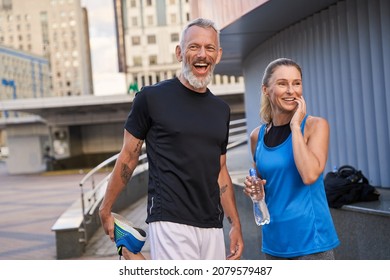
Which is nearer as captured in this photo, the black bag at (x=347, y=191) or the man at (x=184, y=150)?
the man at (x=184, y=150)

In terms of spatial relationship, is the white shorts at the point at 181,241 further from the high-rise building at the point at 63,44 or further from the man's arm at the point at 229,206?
the high-rise building at the point at 63,44

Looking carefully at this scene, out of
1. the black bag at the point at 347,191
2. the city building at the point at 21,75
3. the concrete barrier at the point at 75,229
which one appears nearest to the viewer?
the black bag at the point at 347,191

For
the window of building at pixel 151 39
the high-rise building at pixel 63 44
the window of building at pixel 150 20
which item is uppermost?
the high-rise building at pixel 63 44

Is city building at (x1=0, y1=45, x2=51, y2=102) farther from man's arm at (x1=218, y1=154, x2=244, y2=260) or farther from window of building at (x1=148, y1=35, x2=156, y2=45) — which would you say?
man's arm at (x1=218, y1=154, x2=244, y2=260)

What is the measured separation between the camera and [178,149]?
263 centimetres

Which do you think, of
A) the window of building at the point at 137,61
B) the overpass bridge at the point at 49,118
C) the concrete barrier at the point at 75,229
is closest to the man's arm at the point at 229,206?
the concrete barrier at the point at 75,229

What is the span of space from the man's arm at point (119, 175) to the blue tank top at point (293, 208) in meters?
0.64

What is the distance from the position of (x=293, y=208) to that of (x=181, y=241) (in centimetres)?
55

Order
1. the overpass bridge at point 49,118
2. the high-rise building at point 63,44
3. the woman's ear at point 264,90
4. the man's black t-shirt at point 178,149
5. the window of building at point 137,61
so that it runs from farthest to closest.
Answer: the high-rise building at point 63,44, the window of building at point 137,61, the overpass bridge at point 49,118, the woman's ear at point 264,90, the man's black t-shirt at point 178,149

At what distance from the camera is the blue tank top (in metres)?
2.69

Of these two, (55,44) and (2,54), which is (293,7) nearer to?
(2,54)

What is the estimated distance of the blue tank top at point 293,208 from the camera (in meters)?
2.69

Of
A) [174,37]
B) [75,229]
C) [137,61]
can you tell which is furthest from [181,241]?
[137,61]

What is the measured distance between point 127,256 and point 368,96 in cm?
453
